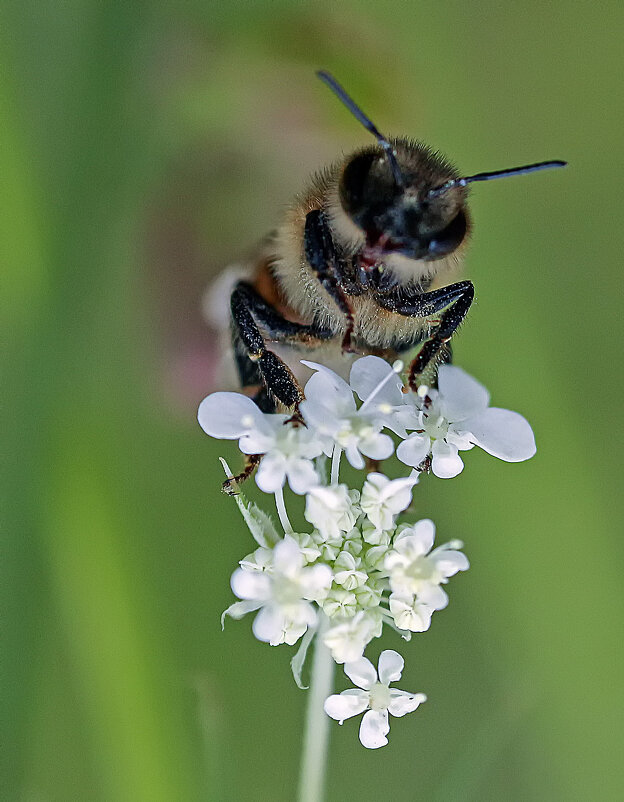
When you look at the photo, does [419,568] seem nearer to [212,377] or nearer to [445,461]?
[445,461]

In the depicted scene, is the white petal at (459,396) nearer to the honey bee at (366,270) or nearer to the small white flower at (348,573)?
the honey bee at (366,270)

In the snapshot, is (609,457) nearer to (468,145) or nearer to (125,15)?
(468,145)

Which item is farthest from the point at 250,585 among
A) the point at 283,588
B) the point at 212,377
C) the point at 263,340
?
the point at 212,377

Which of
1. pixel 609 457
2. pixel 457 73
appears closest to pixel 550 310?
pixel 609 457

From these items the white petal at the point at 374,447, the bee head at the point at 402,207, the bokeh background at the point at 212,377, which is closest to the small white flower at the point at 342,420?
the white petal at the point at 374,447

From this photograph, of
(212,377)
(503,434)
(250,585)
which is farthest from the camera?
(212,377)
